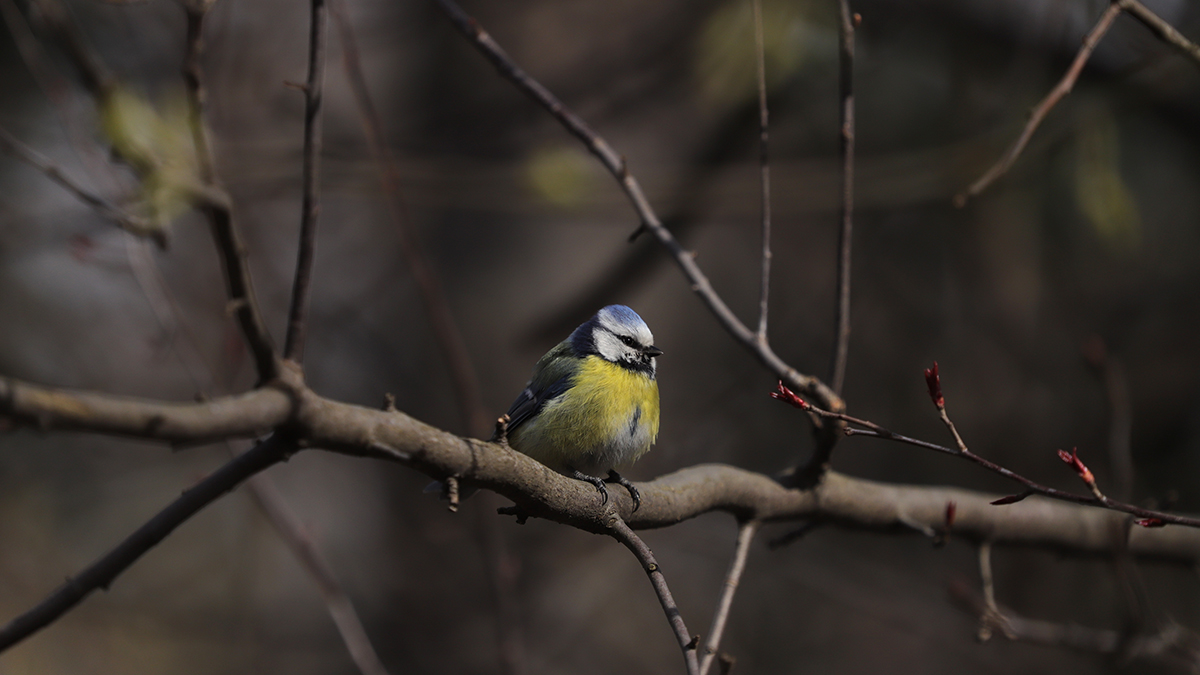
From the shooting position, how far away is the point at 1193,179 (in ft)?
16.9

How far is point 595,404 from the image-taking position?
102 inches

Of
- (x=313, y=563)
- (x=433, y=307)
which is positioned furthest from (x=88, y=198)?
(x=313, y=563)

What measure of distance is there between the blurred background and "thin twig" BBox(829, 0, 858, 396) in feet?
5.14

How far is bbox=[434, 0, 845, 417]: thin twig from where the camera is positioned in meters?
2.19

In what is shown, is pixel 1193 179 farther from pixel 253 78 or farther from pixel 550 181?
pixel 253 78

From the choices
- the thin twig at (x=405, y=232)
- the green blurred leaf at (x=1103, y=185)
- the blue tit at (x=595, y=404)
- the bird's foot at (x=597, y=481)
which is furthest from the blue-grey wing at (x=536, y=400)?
the green blurred leaf at (x=1103, y=185)

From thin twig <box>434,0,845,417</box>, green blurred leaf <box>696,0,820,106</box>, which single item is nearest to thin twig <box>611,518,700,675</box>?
thin twig <box>434,0,845,417</box>

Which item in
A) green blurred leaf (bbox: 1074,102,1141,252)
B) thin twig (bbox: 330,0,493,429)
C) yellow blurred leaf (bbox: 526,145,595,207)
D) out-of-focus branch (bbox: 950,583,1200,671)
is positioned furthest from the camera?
yellow blurred leaf (bbox: 526,145,595,207)

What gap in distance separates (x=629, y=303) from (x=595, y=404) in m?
2.25

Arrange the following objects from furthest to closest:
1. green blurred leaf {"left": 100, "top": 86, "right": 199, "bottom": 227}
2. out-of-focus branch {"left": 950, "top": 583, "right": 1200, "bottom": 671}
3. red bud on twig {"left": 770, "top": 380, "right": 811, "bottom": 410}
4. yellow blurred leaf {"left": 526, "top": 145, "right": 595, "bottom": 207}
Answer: yellow blurred leaf {"left": 526, "top": 145, "right": 595, "bottom": 207} < out-of-focus branch {"left": 950, "top": 583, "right": 1200, "bottom": 671} < red bud on twig {"left": 770, "top": 380, "right": 811, "bottom": 410} < green blurred leaf {"left": 100, "top": 86, "right": 199, "bottom": 227}

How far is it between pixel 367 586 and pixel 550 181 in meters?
3.05

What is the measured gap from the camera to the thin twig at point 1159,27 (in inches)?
76.6

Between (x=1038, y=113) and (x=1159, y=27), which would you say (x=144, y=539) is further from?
(x=1159, y=27)

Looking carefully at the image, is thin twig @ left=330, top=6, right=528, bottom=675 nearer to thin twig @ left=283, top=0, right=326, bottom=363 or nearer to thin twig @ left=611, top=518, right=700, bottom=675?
thin twig @ left=283, top=0, right=326, bottom=363
